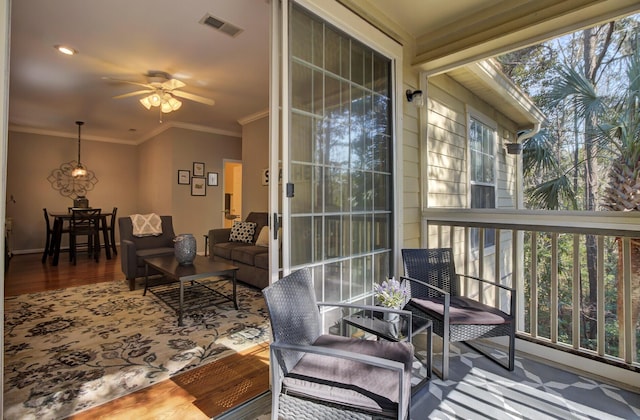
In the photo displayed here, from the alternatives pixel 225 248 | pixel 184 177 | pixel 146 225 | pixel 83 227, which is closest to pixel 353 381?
pixel 225 248

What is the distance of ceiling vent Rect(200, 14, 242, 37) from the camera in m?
2.88

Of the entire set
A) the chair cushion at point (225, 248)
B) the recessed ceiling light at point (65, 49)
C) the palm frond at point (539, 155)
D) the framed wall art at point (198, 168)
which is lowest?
the chair cushion at point (225, 248)

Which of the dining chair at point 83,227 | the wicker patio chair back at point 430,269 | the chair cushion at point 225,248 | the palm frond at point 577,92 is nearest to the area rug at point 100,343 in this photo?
the chair cushion at point 225,248

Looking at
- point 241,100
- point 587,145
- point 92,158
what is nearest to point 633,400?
point 587,145

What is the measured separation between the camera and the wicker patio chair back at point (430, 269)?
2564 millimetres

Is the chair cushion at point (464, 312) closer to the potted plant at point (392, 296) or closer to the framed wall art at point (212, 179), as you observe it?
the potted plant at point (392, 296)

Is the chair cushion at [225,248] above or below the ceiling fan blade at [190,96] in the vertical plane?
below

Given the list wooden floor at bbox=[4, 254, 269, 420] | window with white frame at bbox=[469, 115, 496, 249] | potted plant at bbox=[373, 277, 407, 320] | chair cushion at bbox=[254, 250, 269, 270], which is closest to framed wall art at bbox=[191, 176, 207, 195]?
chair cushion at bbox=[254, 250, 269, 270]

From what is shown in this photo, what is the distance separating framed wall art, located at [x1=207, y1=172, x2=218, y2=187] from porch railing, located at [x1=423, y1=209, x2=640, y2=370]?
18.5ft

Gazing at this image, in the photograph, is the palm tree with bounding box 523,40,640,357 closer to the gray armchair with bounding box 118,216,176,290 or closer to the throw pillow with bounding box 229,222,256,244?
the throw pillow with bounding box 229,222,256,244

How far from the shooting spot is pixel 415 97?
299cm

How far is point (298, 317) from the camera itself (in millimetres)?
1626

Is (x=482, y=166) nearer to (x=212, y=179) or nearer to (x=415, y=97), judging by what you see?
(x=415, y=97)

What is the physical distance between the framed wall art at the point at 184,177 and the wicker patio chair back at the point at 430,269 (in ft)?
18.5
